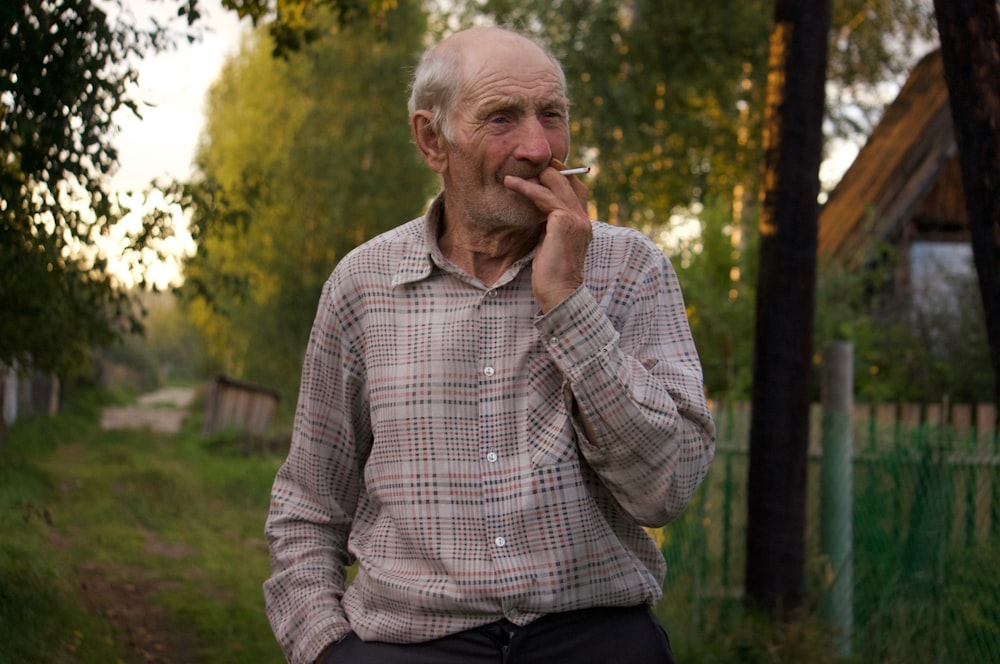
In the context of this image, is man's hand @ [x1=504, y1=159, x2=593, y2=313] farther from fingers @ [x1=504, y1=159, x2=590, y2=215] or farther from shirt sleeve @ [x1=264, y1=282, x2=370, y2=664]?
shirt sleeve @ [x1=264, y1=282, x2=370, y2=664]

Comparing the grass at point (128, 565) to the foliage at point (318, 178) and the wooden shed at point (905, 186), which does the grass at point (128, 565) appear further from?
the foliage at point (318, 178)

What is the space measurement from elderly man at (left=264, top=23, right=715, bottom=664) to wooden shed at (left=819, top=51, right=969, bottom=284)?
1282cm

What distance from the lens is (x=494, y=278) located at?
8.30 feet

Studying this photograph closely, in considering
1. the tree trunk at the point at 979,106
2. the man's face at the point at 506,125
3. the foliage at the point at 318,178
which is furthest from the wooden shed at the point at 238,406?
the man's face at the point at 506,125

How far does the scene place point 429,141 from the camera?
264 centimetres

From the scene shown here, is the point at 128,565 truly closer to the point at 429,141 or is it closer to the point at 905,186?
the point at 429,141

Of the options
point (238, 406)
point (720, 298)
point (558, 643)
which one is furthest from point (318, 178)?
point (558, 643)

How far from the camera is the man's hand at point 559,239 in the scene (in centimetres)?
225

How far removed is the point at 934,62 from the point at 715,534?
45.8 ft

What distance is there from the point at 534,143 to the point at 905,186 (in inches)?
613

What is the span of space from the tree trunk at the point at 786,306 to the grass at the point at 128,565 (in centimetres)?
248

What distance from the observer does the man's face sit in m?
2.42

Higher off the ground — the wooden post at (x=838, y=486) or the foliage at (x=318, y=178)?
the foliage at (x=318, y=178)

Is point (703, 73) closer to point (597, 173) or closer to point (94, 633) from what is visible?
point (597, 173)
